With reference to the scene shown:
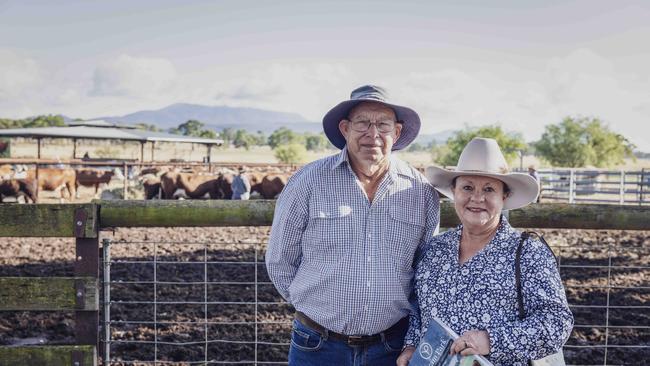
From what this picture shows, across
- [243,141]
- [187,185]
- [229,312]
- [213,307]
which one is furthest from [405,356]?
[243,141]

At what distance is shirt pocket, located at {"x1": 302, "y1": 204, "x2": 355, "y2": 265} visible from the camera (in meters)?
2.44

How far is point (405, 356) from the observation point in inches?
91.8

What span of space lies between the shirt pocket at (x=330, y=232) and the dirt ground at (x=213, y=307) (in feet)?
1.92

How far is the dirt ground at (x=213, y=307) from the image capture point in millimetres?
4016

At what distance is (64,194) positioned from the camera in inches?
838

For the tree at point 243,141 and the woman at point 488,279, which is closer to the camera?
the woman at point 488,279

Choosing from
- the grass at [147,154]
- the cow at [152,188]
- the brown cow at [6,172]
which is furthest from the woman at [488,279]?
the grass at [147,154]

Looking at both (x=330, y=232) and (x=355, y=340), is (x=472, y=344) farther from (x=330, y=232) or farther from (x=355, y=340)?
(x=330, y=232)

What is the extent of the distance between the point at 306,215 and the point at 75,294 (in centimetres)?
118

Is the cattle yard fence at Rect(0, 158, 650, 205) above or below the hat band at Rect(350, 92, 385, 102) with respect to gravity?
below

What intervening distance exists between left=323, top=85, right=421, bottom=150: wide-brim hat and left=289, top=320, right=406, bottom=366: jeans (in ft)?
2.96

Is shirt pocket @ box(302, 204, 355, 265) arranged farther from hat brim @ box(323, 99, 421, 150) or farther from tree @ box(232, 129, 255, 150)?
tree @ box(232, 129, 255, 150)

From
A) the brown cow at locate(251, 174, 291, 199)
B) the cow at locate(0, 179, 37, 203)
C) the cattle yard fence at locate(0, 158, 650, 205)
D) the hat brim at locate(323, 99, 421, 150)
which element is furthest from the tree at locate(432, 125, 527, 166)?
the hat brim at locate(323, 99, 421, 150)

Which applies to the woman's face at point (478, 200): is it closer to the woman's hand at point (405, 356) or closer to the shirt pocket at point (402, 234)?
the shirt pocket at point (402, 234)
